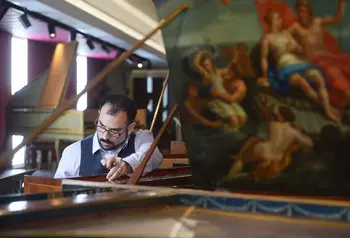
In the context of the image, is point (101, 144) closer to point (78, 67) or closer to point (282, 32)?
point (282, 32)

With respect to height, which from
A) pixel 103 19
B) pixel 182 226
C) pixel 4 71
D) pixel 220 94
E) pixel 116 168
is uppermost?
pixel 103 19

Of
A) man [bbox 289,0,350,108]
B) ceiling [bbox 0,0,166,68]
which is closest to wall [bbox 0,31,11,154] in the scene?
ceiling [bbox 0,0,166,68]

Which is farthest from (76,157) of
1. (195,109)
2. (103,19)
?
(103,19)

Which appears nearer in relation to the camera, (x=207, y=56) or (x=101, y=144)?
(x=207, y=56)

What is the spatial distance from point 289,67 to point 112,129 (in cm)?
162

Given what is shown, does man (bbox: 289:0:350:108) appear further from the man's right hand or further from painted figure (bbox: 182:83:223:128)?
painted figure (bbox: 182:83:223:128)

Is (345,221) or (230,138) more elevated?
(230,138)

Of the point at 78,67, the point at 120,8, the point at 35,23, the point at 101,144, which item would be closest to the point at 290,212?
the point at 101,144

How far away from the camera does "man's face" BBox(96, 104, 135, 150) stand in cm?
322

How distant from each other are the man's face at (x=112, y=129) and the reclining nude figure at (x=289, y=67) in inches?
60.9

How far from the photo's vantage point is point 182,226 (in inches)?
65.4

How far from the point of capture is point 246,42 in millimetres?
1866

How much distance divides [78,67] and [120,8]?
525 centimetres

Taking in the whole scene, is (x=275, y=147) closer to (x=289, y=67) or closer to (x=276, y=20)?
(x=289, y=67)
